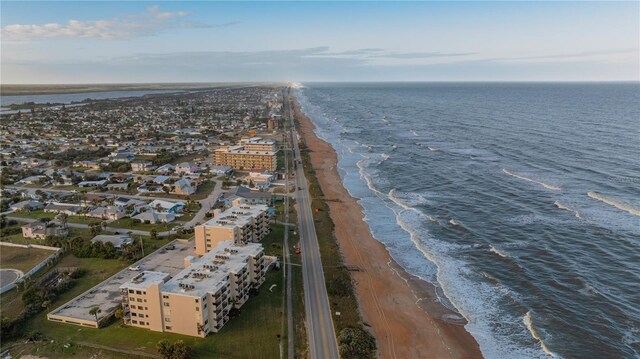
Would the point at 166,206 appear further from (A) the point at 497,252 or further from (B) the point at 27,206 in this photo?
(A) the point at 497,252

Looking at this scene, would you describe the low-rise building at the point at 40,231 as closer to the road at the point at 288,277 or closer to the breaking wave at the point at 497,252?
the road at the point at 288,277

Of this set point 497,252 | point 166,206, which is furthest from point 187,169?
point 497,252

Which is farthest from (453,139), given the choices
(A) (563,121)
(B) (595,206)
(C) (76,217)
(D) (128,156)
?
(C) (76,217)

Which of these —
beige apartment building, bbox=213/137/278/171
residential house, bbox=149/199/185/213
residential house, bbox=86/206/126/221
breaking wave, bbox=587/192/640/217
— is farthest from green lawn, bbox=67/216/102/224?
breaking wave, bbox=587/192/640/217

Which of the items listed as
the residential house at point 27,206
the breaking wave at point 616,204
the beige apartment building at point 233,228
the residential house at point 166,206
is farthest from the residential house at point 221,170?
the breaking wave at point 616,204

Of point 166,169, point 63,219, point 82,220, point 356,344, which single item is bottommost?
point 356,344

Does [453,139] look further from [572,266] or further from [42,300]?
[42,300]

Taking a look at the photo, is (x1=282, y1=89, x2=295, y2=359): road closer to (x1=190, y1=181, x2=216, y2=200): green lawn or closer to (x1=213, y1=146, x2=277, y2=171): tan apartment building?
(x1=190, y1=181, x2=216, y2=200): green lawn
